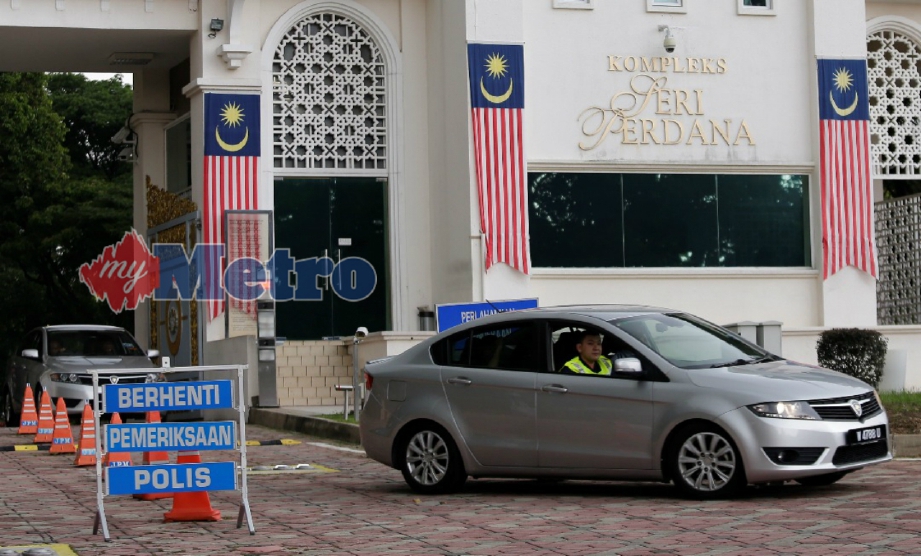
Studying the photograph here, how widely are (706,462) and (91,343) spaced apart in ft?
47.3

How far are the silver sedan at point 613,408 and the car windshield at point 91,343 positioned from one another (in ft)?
36.8

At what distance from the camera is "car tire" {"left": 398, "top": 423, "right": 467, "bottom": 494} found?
40.5ft

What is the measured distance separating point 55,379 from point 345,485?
10.1 m

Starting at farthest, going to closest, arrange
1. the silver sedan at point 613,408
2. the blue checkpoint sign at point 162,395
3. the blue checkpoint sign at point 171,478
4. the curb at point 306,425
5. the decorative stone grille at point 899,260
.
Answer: the decorative stone grille at point 899,260, the curb at point 306,425, the silver sedan at point 613,408, the blue checkpoint sign at point 162,395, the blue checkpoint sign at point 171,478

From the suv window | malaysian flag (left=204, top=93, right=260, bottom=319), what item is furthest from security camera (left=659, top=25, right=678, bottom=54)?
the suv window

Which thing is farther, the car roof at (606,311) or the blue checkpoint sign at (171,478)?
the car roof at (606,311)

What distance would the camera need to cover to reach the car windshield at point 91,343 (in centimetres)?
2316

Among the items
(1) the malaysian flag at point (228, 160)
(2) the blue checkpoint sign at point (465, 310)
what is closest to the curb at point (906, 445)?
(2) the blue checkpoint sign at point (465, 310)

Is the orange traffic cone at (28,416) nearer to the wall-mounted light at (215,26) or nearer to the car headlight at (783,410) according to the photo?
the wall-mounted light at (215,26)

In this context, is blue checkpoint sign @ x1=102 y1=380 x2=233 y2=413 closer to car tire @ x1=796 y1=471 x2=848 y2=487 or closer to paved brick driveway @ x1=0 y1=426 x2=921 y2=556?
paved brick driveway @ x1=0 y1=426 x2=921 y2=556

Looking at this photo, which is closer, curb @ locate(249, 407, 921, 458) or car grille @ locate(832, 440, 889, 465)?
car grille @ locate(832, 440, 889, 465)

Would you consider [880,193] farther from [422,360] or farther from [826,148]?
[422,360]

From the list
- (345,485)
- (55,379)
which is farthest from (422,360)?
(55,379)

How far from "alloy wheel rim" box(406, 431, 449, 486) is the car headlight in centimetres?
269
